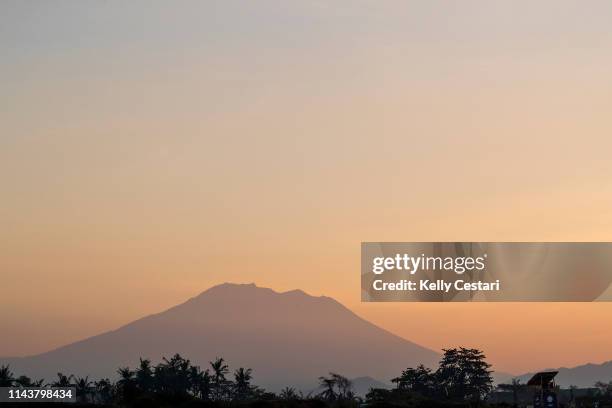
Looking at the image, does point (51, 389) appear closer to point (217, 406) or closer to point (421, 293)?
point (217, 406)

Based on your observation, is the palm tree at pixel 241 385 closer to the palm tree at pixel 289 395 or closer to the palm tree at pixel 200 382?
the palm tree at pixel 200 382

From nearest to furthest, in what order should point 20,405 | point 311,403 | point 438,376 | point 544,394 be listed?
point 544,394, point 20,405, point 311,403, point 438,376

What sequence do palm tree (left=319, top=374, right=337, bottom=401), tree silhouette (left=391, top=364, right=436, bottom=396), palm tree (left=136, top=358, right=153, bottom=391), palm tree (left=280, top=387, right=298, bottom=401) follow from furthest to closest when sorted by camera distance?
tree silhouette (left=391, top=364, right=436, bottom=396), palm tree (left=136, top=358, right=153, bottom=391), palm tree (left=319, top=374, right=337, bottom=401), palm tree (left=280, top=387, right=298, bottom=401)

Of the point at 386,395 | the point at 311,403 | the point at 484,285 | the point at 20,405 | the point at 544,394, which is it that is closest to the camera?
the point at 544,394

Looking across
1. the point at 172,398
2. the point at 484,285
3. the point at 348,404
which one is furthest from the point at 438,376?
the point at 484,285

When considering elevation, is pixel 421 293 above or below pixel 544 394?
above

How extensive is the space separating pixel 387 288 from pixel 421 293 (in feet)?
8.62

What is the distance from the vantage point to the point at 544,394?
225 ft

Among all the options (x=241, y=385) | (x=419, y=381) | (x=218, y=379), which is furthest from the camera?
(x=419, y=381)

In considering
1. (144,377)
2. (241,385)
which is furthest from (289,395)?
(144,377)

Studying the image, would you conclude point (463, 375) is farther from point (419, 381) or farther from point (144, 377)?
point (144, 377)

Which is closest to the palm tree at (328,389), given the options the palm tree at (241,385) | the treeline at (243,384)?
the treeline at (243,384)

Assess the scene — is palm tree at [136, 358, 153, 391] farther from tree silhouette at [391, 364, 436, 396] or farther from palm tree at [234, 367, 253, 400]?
tree silhouette at [391, 364, 436, 396]

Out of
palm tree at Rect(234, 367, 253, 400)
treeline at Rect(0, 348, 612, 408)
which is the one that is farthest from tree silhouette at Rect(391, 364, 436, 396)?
palm tree at Rect(234, 367, 253, 400)
